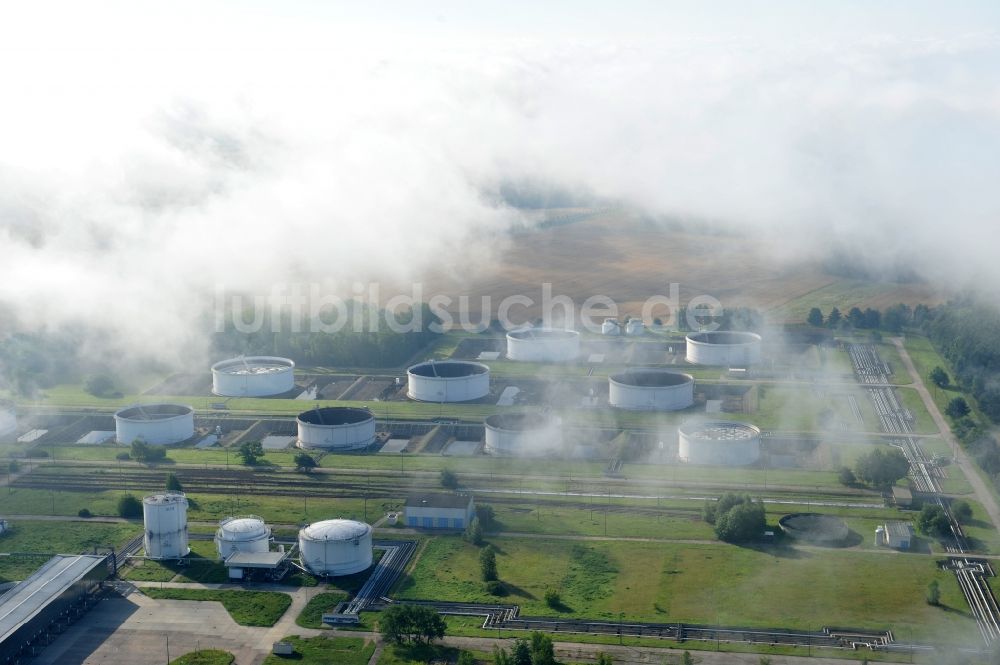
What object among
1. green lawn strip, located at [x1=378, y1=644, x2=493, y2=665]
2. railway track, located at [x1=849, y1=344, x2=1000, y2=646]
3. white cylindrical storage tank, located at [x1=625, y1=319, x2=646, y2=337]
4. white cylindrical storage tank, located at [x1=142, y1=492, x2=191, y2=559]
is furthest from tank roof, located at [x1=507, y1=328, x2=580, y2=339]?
green lawn strip, located at [x1=378, y1=644, x2=493, y2=665]

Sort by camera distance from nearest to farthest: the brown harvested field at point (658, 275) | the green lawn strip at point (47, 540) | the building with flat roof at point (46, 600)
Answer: the building with flat roof at point (46, 600), the green lawn strip at point (47, 540), the brown harvested field at point (658, 275)

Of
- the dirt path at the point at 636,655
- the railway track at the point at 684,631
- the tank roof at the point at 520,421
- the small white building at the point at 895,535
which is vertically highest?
the tank roof at the point at 520,421

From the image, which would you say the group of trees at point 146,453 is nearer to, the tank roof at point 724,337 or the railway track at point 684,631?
the railway track at point 684,631

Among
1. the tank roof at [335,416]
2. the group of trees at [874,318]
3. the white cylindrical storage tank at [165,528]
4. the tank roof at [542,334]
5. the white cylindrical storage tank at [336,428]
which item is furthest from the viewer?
the group of trees at [874,318]

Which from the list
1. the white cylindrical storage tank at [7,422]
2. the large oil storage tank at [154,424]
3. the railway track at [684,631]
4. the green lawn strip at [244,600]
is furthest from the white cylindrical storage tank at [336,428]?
the railway track at [684,631]

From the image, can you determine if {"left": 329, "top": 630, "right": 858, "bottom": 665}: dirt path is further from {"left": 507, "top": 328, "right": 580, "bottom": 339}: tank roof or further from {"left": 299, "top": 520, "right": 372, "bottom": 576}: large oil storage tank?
{"left": 507, "top": 328, "right": 580, "bottom": 339}: tank roof

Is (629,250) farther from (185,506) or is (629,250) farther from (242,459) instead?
(185,506)

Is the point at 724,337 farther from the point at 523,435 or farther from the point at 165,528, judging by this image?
the point at 165,528
